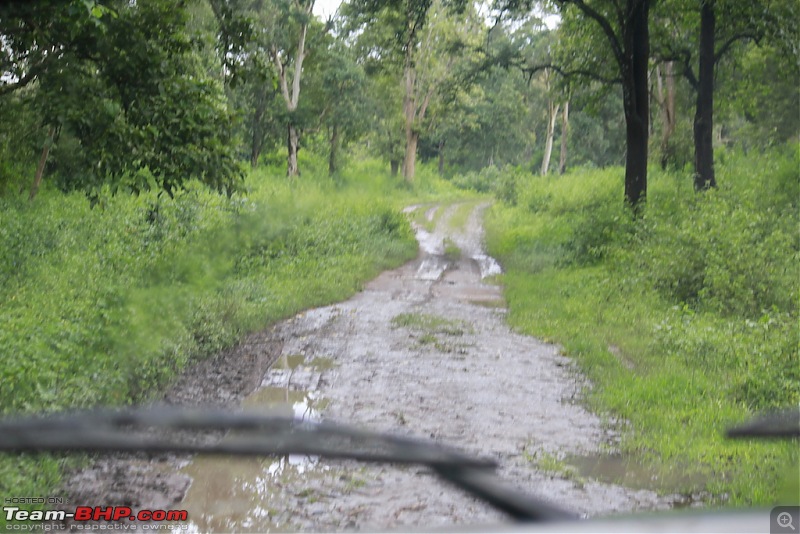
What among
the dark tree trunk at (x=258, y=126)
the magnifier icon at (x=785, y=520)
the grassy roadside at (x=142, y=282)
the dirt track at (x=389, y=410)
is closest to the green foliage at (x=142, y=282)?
the grassy roadside at (x=142, y=282)

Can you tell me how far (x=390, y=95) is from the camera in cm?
4272

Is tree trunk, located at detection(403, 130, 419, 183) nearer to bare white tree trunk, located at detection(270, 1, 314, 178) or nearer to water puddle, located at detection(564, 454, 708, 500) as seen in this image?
bare white tree trunk, located at detection(270, 1, 314, 178)

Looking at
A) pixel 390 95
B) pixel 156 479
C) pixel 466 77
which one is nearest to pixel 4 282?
pixel 156 479

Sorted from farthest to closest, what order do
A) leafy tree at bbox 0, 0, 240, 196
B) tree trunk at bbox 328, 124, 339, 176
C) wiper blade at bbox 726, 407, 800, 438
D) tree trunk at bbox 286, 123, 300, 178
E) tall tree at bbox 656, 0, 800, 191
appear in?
tree trunk at bbox 328, 124, 339, 176, tree trunk at bbox 286, 123, 300, 178, tall tree at bbox 656, 0, 800, 191, leafy tree at bbox 0, 0, 240, 196, wiper blade at bbox 726, 407, 800, 438

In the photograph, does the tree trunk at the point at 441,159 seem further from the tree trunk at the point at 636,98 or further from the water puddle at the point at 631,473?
the water puddle at the point at 631,473

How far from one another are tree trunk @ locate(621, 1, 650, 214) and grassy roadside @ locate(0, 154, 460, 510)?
18.9ft

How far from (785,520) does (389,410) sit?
5931 mm

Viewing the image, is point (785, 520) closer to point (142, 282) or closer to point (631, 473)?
point (631, 473)

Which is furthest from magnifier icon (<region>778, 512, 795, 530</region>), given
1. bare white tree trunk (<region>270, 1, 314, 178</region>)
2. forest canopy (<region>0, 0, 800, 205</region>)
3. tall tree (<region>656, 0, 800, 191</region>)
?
bare white tree trunk (<region>270, 1, 314, 178</region>)

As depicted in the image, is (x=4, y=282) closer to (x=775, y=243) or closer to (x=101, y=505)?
(x=101, y=505)

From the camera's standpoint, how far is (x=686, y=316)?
1135 cm

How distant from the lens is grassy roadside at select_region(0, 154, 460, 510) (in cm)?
676

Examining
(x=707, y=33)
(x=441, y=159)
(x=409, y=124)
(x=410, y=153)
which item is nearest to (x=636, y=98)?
(x=707, y=33)

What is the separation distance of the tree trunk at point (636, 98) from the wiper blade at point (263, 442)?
16961mm
